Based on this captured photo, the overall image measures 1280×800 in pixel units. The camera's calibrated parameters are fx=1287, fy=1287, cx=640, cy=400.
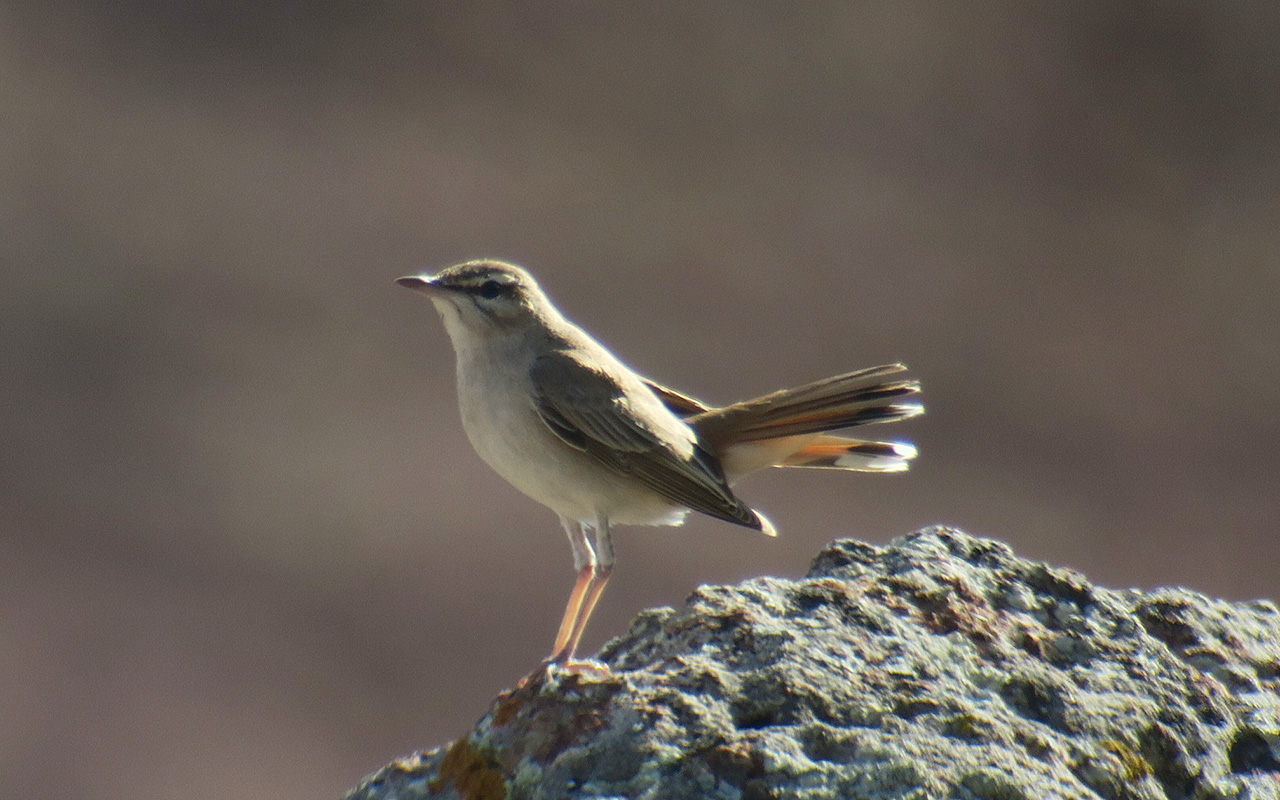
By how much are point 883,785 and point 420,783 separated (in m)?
1.28

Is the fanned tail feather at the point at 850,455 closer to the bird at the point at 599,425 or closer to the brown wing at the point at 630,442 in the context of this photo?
the bird at the point at 599,425

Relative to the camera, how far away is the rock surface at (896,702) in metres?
3.11

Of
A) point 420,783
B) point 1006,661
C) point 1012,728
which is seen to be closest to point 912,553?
point 1006,661

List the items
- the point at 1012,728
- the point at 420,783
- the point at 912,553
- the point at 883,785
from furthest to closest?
the point at 912,553, the point at 420,783, the point at 1012,728, the point at 883,785

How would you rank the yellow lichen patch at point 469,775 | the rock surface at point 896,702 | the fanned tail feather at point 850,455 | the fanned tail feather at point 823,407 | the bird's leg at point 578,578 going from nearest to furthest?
1. the rock surface at point 896,702
2. the yellow lichen patch at point 469,775
3. the bird's leg at point 578,578
4. the fanned tail feather at point 823,407
5. the fanned tail feather at point 850,455

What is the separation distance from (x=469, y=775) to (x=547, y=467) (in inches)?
88.4

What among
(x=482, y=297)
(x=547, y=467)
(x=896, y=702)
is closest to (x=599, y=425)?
(x=547, y=467)

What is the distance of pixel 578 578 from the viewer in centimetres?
571

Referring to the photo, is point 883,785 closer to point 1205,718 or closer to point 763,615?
point 763,615

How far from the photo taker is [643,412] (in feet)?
19.1

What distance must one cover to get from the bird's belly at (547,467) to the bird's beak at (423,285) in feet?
1.88

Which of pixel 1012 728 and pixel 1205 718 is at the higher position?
pixel 1205 718

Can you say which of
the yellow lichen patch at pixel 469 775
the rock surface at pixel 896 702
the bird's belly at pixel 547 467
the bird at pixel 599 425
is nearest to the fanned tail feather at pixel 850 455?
the bird at pixel 599 425

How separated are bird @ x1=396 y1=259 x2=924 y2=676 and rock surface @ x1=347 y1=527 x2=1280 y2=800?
5.41ft
